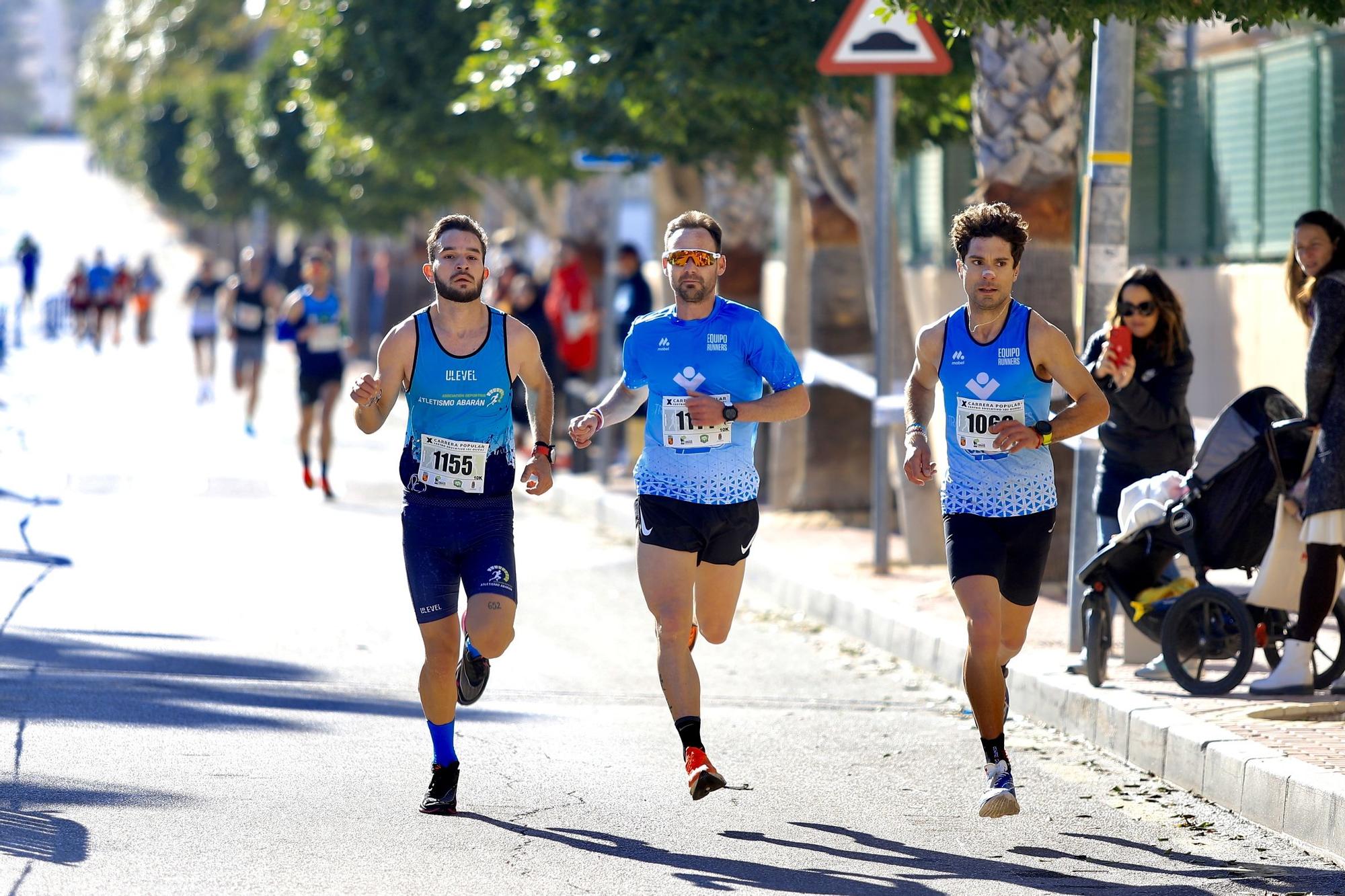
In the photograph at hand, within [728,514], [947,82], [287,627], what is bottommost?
[287,627]

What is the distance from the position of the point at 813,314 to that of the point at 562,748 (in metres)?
8.39

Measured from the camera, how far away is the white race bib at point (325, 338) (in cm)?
1709

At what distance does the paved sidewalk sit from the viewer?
6.92 metres

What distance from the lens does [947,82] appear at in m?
14.4

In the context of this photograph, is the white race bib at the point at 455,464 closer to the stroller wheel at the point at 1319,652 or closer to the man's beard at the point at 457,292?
the man's beard at the point at 457,292

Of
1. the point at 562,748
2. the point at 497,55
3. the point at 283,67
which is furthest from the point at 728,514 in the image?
the point at 283,67

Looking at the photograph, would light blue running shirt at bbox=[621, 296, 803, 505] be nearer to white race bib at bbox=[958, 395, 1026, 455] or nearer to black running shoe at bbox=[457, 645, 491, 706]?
white race bib at bbox=[958, 395, 1026, 455]

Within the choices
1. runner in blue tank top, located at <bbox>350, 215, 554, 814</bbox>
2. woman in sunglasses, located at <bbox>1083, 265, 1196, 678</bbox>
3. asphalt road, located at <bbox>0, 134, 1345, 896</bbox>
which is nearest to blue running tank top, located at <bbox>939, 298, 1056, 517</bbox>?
asphalt road, located at <bbox>0, 134, 1345, 896</bbox>

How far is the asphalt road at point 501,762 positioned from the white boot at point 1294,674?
29.4 inches

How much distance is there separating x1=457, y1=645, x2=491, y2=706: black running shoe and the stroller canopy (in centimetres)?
294

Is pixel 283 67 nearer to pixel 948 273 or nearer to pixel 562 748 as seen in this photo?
pixel 948 273

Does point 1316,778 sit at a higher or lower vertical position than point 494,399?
lower

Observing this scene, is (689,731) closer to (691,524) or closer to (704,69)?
(691,524)

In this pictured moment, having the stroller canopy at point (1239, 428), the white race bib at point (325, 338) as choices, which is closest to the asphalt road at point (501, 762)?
the stroller canopy at point (1239, 428)
